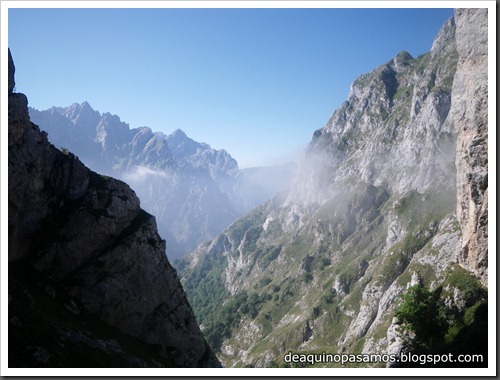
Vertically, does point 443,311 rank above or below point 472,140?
below

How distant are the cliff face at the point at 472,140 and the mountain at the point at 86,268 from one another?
4224 centimetres

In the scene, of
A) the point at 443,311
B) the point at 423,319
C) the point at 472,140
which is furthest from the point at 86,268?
the point at 472,140

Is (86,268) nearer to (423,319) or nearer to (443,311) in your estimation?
(423,319)

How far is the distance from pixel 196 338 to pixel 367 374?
32177mm

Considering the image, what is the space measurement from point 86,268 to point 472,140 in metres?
52.5

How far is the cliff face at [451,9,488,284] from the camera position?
45.1 meters

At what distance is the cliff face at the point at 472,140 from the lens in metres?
45.1

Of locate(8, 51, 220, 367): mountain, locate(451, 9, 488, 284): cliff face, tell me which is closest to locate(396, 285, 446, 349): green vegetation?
locate(451, 9, 488, 284): cliff face

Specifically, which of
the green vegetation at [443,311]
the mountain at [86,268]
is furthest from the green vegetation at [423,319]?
the mountain at [86,268]

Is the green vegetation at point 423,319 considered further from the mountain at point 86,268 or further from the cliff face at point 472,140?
the mountain at point 86,268

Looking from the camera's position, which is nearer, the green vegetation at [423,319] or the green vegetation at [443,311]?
→ the green vegetation at [443,311]

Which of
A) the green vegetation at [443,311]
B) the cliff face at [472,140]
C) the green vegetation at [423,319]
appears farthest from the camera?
the green vegetation at [423,319]

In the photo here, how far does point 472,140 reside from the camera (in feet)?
161

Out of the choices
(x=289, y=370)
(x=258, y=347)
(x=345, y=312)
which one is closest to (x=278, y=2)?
(x=289, y=370)
